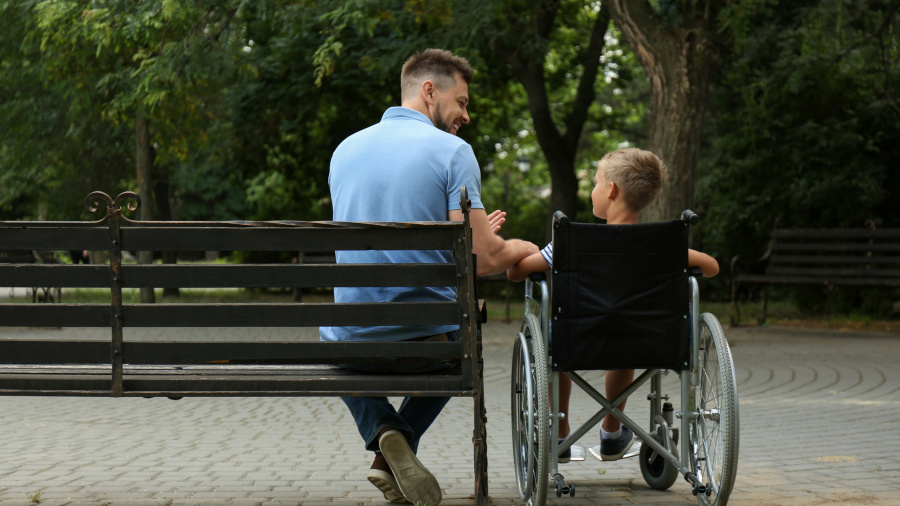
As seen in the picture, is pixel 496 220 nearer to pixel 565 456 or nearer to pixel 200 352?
pixel 565 456

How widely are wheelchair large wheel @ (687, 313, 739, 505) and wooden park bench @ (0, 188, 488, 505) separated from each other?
2.91ft

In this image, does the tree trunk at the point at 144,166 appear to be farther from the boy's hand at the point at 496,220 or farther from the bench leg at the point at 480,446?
the bench leg at the point at 480,446

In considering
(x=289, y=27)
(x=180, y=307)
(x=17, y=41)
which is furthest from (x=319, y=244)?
(x=17, y=41)

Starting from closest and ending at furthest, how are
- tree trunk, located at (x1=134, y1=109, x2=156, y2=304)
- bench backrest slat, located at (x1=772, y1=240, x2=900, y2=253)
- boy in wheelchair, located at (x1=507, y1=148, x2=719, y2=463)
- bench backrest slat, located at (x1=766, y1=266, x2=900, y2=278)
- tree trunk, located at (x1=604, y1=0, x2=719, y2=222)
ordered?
1. boy in wheelchair, located at (x1=507, y1=148, x2=719, y2=463)
2. tree trunk, located at (x1=604, y1=0, x2=719, y2=222)
3. bench backrest slat, located at (x1=766, y1=266, x2=900, y2=278)
4. bench backrest slat, located at (x1=772, y1=240, x2=900, y2=253)
5. tree trunk, located at (x1=134, y1=109, x2=156, y2=304)

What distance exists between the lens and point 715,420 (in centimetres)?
354

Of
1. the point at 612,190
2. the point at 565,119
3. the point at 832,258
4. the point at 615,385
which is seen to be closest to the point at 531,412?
the point at 615,385

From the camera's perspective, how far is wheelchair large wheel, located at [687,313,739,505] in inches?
132

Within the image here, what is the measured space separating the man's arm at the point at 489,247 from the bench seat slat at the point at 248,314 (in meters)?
0.31

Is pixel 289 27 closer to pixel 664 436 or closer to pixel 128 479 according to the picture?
pixel 128 479

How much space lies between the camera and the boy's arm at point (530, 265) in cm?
374

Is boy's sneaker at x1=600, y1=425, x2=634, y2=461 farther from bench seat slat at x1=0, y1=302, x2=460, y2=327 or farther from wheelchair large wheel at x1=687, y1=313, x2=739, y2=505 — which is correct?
bench seat slat at x1=0, y1=302, x2=460, y2=327

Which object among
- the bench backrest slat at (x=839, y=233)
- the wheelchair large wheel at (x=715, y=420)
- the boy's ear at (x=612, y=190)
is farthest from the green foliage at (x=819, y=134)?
the wheelchair large wheel at (x=715, y=420)

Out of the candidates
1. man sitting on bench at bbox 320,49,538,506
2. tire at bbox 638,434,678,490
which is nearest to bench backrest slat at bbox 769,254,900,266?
tire at bbox 638,434,678,490

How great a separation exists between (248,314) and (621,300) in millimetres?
1425
